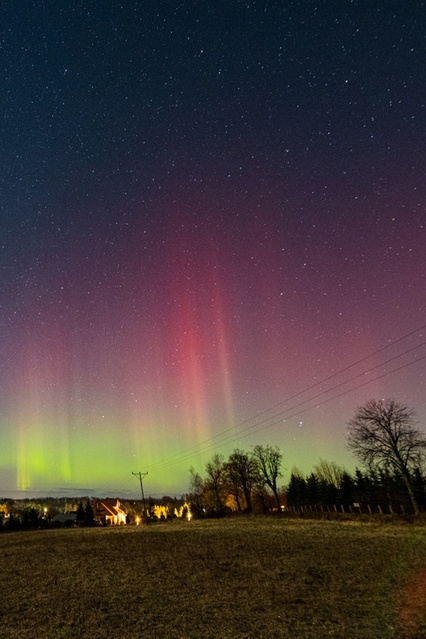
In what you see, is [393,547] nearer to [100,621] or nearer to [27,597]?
[100,621]

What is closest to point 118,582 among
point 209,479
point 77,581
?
point 77,581

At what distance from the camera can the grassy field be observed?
30.2 feet

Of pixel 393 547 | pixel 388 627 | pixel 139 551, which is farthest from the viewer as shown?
pixel 139 551

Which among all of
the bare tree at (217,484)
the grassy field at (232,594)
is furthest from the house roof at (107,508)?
the grassy field at (232,594)

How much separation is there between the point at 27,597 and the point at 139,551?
11.1 meters

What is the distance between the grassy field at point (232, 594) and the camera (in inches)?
362

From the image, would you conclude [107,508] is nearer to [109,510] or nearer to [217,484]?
[109,510]

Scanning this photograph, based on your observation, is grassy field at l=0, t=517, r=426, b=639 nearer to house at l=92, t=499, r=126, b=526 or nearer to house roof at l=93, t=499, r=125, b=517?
house at l=92, t=499, r=126, b=526

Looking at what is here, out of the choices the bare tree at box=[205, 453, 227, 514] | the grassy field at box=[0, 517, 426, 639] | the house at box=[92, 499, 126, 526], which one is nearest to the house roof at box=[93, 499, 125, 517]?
the house at box=[92, 499, 126, 526]

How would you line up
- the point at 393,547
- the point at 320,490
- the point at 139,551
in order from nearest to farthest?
the point at 393,547 → the point at 139,551 → the point at 320,490

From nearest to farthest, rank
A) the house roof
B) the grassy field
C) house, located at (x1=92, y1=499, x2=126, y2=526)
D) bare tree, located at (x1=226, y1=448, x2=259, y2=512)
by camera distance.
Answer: the grassy field
bare tree, located at (x1=226, y1=448, x2=259, y2=512)
house, located at (x1=92, y1=499, x2=126, y2=526)
the house roof

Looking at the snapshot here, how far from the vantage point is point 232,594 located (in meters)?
12.1

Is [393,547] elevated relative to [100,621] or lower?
lower

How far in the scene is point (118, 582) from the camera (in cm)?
1517
